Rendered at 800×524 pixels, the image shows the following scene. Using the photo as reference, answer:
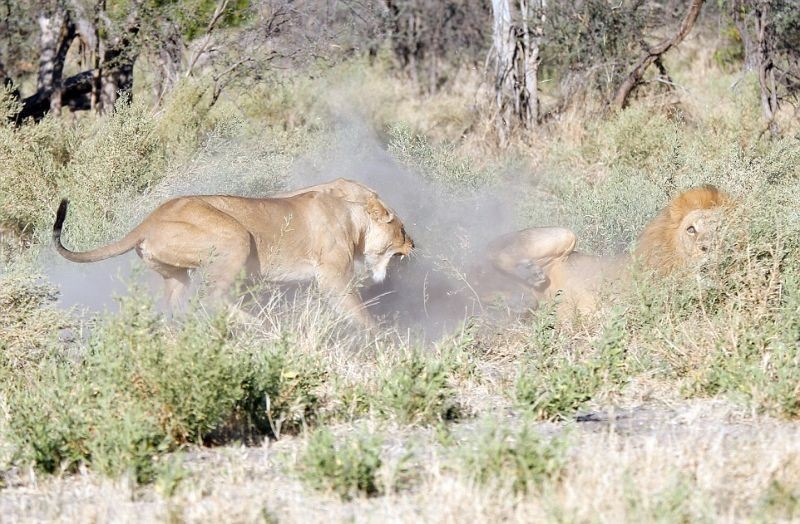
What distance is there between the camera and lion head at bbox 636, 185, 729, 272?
24.5 ft

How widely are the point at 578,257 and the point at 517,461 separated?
450 centimetres

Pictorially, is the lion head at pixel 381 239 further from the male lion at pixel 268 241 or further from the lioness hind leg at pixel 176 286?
the lioness hind leg at pixel 176 286

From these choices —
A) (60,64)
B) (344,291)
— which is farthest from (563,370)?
(60,64)

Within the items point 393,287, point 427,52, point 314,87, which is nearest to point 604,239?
point 393,287

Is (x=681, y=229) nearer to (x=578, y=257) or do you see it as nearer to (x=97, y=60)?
(x=578, y=257)

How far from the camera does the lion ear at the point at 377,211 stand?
7980 mm

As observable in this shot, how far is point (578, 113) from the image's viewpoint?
1358cm

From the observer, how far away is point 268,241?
7.48 metres

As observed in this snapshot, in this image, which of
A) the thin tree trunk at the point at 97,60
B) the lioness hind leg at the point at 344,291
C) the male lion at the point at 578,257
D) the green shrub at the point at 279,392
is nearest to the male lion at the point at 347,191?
the lioness hind leg at the point at 344,291

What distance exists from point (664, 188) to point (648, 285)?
120 inches

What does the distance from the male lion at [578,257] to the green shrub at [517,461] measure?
311 centimetres

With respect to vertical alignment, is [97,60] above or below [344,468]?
below

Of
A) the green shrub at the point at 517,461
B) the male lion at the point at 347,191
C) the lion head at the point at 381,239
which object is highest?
the green shrub at the point at 517,461

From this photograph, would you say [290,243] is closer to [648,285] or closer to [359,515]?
[648,285]
